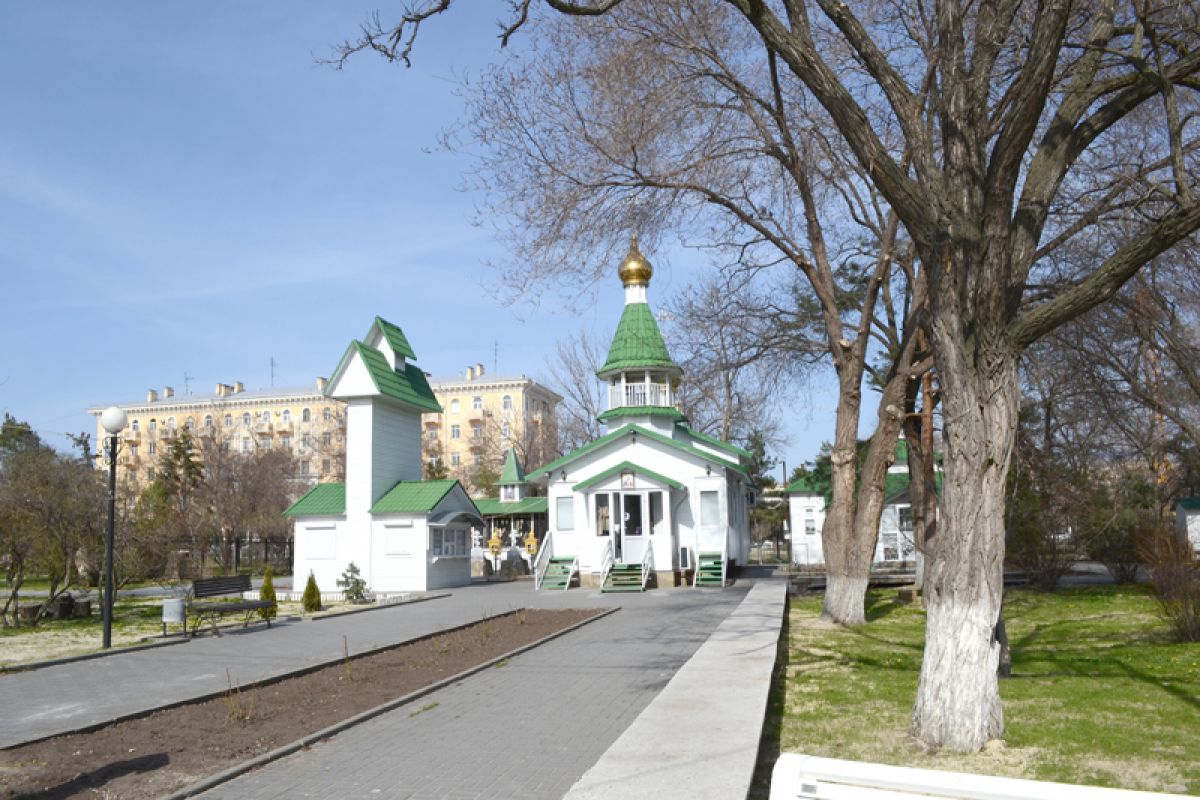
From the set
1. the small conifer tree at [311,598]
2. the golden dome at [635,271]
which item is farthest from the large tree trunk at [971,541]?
the golden dome at [635,271]

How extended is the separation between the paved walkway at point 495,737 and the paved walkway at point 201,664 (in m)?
2.77

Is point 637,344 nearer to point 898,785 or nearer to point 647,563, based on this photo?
point 647,563

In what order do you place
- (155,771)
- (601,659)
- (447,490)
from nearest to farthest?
(155,771) → (601,659) → (447,490)

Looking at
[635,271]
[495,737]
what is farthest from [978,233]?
[635,271]

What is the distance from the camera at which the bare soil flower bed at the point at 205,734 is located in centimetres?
689

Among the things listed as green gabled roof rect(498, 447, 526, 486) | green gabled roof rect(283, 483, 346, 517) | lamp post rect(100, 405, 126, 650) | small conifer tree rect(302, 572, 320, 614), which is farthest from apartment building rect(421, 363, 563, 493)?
lamp post rect(100, 405, 126, 650)

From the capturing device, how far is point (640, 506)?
102 ft

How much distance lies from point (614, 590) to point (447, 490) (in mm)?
6890

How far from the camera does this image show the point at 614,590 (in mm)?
27141

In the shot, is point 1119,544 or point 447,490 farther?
point 447,490

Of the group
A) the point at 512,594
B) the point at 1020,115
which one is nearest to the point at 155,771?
the point at 1020,115

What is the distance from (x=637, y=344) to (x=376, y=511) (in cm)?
1109

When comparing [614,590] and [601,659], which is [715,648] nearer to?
[601,659]

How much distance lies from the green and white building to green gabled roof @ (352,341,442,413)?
51 millimetres
